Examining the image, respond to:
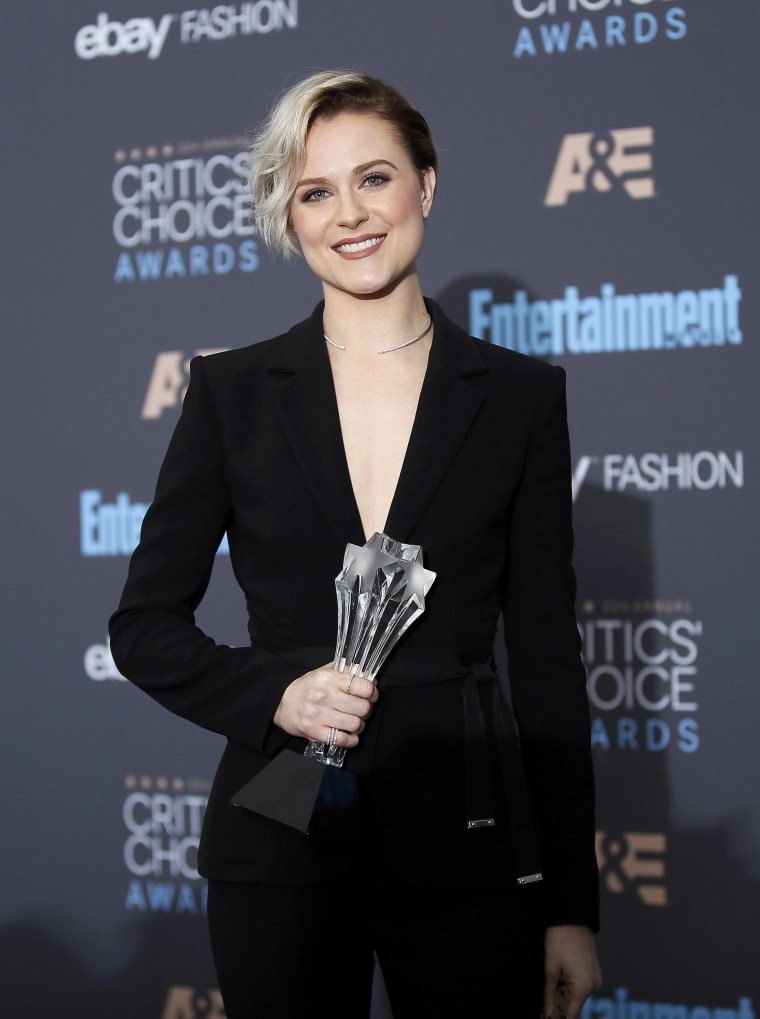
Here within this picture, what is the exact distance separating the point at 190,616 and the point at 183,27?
195cm

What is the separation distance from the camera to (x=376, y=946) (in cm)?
120

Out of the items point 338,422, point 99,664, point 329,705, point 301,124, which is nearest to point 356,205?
point 301,124

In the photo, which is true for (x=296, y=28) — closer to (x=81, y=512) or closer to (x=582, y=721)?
(x=81, y=512)

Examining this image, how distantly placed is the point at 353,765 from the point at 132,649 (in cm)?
29

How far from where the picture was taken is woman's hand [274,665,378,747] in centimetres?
110

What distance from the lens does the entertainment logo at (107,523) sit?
270 centimetres

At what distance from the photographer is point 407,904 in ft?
3.85

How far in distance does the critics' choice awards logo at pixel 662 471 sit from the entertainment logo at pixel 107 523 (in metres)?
0.94

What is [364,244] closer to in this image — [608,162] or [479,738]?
[479,738]

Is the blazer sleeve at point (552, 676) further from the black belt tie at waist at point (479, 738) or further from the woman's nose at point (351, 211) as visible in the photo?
the woman's nose at point (351, 211)

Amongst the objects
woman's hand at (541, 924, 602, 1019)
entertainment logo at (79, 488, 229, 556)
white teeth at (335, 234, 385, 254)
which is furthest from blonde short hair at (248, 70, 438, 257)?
entertainment logo at (79, 488, 229, 556)

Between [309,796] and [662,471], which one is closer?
[309,796]

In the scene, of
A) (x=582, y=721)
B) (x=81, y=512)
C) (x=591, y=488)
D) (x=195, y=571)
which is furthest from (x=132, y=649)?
(x=81, y=512)

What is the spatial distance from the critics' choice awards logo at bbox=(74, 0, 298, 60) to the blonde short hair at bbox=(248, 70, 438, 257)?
146 centimetres
